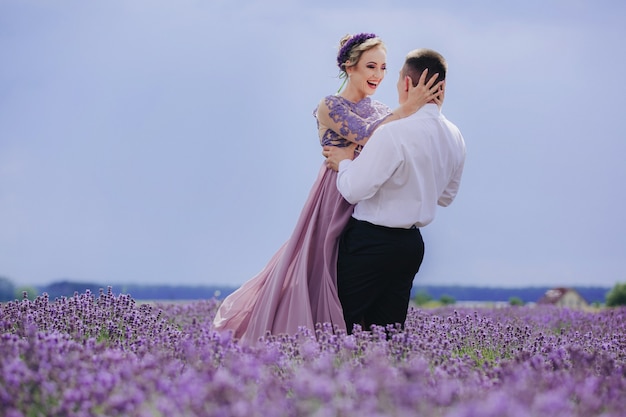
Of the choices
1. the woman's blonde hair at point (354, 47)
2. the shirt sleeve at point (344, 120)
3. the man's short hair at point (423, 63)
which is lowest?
the shirt sleeve at point (344, 120)

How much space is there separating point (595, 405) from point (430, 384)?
686 millimetres

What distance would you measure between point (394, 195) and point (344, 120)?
0.59 m

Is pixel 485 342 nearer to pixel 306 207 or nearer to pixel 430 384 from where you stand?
pixel 306 207

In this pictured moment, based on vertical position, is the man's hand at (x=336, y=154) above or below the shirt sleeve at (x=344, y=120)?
below

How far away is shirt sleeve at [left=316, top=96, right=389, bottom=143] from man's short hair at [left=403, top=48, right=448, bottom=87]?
30 centimetres

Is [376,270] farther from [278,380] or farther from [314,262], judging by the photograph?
[278,380]

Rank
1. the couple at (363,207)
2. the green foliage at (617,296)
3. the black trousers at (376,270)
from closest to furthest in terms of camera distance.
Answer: the couple at (363,207)
the black trousers at (376,270)
the green foliage at (617,296)

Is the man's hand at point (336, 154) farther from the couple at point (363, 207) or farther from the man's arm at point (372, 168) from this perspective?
the man's arm at point (372, 168)

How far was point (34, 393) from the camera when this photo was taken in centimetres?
261

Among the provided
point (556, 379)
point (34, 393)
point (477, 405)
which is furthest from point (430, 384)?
point (34, 393)

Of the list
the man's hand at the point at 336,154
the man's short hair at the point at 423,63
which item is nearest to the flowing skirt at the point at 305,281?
the man's hand at the point at 336,154

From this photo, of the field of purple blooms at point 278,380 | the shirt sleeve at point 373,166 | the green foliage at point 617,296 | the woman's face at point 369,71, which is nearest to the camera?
the field of purple blooms at point 278,380

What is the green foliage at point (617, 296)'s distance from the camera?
37.4ft

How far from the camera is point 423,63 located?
13.5ft
